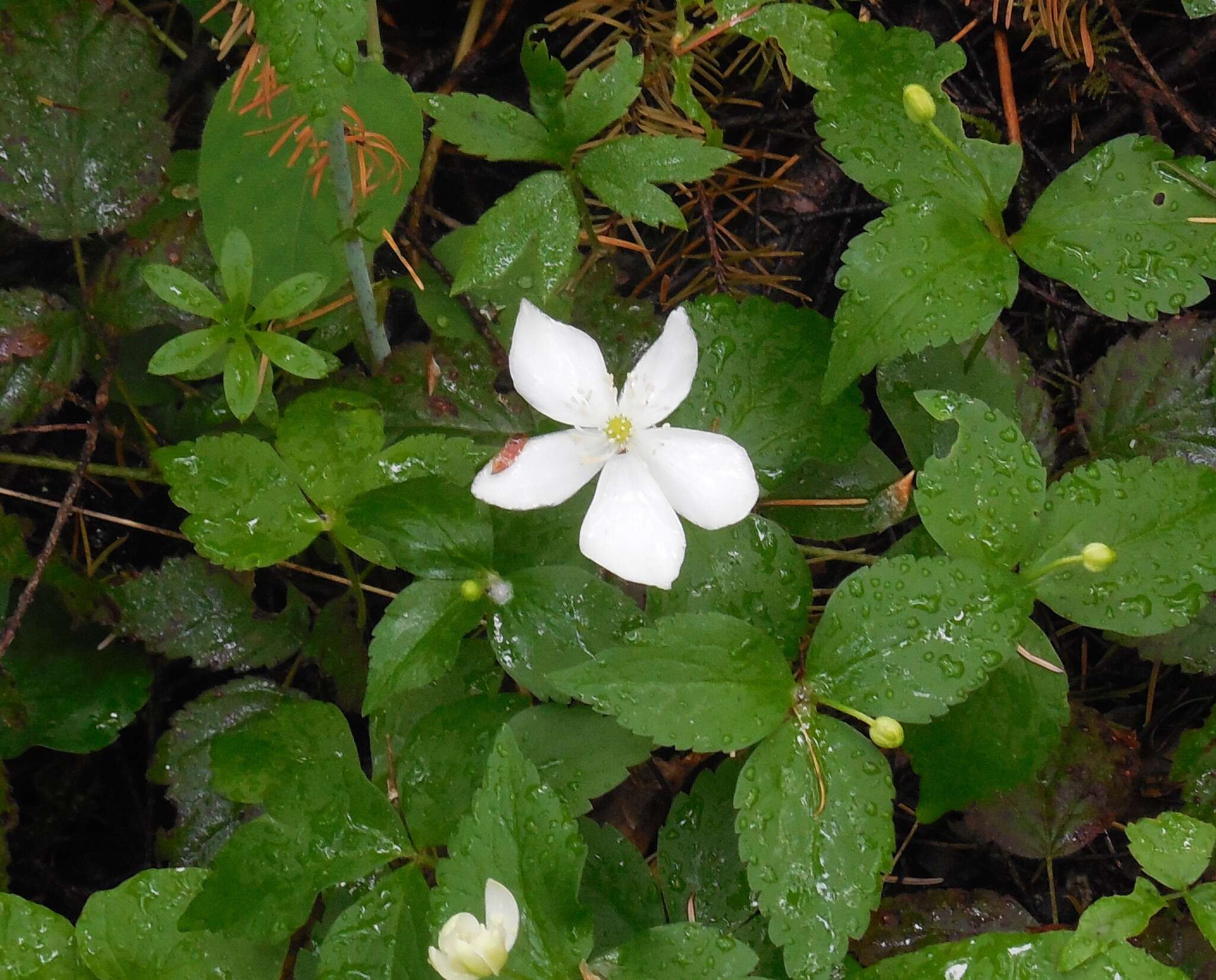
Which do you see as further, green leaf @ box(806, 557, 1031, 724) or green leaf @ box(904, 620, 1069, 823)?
green leaf @ box(904, 620, 1069, 823)

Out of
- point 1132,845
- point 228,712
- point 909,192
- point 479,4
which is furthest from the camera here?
point 479,4

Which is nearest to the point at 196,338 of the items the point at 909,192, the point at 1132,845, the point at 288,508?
the point at 288,508

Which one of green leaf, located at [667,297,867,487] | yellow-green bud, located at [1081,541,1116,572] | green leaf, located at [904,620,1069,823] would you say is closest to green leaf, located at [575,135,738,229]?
green leaf, located at [667,297,867,487]

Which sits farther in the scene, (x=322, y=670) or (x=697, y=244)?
(x=697, y=244)

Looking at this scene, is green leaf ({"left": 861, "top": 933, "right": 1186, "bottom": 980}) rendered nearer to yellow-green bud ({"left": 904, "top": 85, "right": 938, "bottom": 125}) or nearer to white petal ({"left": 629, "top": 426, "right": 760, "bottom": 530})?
white petal ({"left": 629, "top": 426, "right": 760, "bottom": 530})

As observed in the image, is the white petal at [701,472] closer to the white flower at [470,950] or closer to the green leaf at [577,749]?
the green leaf at [577,749]

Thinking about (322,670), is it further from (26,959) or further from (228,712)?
(26,959)
